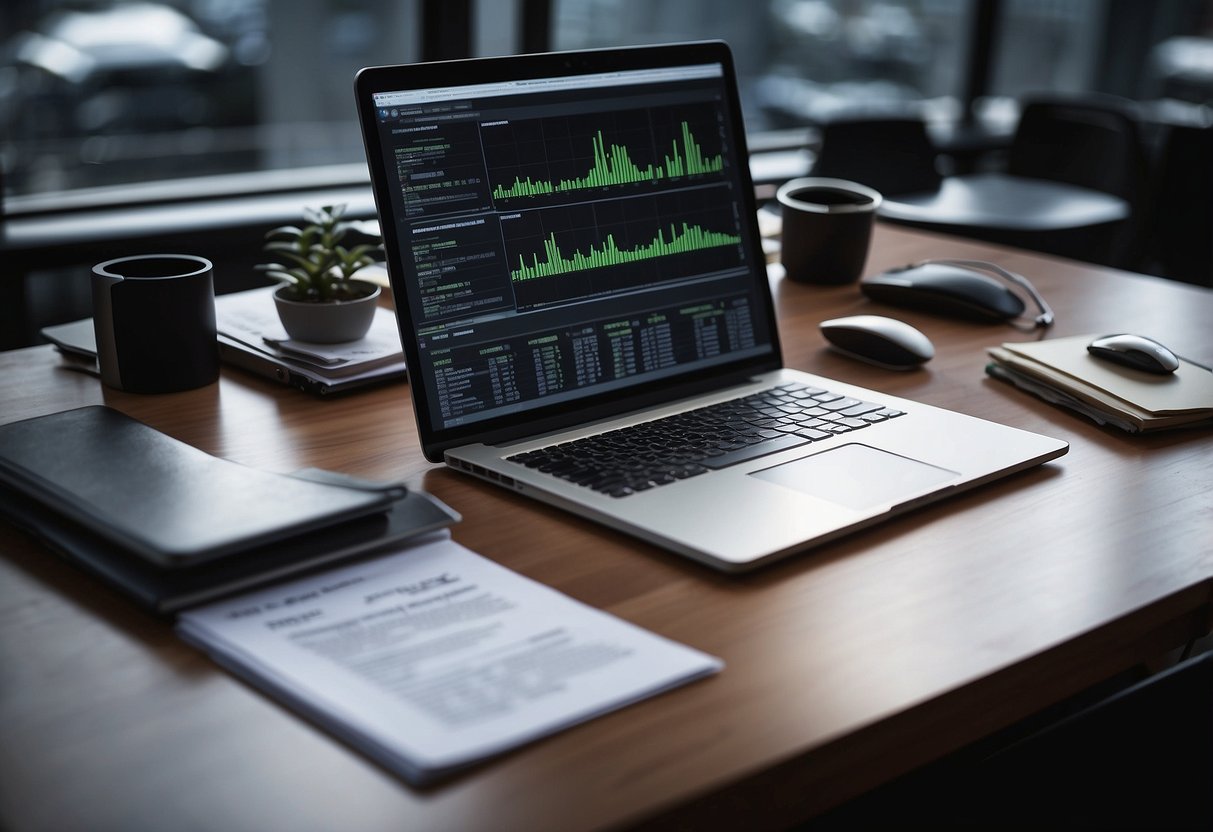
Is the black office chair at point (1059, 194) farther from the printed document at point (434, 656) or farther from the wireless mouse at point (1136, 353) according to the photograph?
the printed document at point (434, 656)

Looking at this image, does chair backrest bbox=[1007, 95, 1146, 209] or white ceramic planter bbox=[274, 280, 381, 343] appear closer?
white ceramic planter bbox=[274, 280, 381, 343]

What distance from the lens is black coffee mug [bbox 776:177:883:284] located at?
1.53 m

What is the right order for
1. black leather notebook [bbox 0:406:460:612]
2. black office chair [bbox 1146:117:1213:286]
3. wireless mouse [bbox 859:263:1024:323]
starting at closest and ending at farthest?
black leather notebook [bbox 0:406:460:612]
wireless mouse [bbox 859:263:1024:323]
black office chair [bbox 1146:117:1213:286]

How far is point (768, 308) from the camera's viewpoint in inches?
46.1

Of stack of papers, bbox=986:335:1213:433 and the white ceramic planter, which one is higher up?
the white ceramic planter

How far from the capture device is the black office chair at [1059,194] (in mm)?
2301

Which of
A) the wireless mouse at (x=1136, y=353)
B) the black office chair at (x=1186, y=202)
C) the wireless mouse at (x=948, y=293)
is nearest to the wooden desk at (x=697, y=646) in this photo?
the wireless mouse at (x=1136, y=353)

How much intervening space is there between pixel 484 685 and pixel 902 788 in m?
0.29

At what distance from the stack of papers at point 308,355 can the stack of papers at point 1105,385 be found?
2.09 ft

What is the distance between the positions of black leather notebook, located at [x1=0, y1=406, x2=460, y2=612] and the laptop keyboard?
0.47 feet

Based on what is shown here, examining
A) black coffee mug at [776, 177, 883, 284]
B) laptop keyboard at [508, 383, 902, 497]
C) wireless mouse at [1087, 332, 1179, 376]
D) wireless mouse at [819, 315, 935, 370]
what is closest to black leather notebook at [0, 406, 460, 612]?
laptop keyboard at [508, 383, 902, 497]

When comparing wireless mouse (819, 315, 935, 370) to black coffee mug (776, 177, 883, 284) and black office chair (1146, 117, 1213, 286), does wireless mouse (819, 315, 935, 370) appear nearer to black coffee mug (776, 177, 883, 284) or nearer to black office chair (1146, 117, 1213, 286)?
black coffee mug (776, 177, 883, 284)

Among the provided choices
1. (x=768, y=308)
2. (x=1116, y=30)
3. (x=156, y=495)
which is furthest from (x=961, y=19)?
(x=156, y=495)

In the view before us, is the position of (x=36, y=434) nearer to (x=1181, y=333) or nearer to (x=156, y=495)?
(x=156, y=495)
